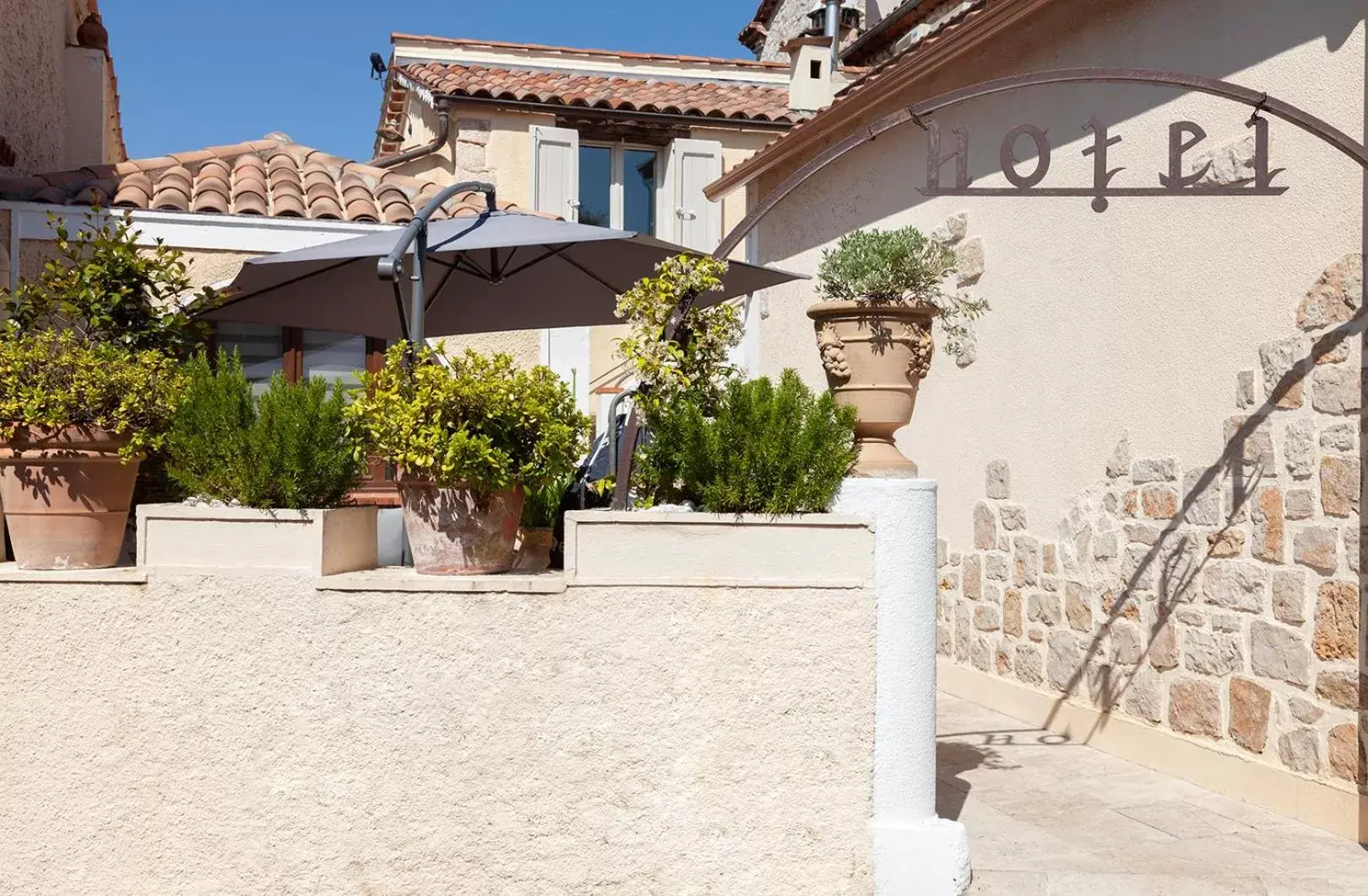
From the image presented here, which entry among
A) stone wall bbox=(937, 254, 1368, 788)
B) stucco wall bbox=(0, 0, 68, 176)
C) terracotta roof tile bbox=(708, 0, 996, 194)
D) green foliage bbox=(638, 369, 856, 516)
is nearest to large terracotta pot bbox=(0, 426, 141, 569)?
green foliage bbox=(638, 369, 856, 516)

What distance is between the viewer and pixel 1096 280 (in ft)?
23.2

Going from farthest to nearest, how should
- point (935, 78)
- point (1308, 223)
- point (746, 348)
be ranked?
point (746, 348), point (935, 78), point (1308, 223)

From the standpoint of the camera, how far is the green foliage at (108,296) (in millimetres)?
4508

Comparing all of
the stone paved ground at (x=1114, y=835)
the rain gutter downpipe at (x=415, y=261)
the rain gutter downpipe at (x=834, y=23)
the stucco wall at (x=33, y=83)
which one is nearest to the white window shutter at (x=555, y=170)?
the rain gutter downpipe at (x=834, y=23)

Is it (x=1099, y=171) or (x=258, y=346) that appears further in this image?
(x=258, y=346)

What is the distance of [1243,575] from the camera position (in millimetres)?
5914

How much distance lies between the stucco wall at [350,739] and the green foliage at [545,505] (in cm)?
73

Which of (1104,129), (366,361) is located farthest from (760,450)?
(366,361)

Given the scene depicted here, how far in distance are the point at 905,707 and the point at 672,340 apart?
147cm

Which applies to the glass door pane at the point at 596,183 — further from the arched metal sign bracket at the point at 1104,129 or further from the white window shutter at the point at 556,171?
the arched metal sign bracket at the point at 1104,129

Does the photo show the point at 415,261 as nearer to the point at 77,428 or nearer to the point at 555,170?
the point at 77,428

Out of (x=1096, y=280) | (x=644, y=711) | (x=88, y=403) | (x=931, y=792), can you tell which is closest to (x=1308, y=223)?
(x=1096, y=280)

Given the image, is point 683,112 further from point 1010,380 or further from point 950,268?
point 950,268

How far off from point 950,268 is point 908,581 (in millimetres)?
1612
